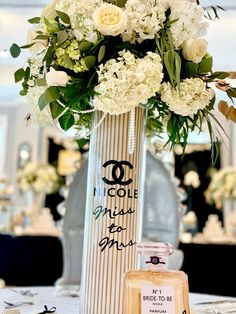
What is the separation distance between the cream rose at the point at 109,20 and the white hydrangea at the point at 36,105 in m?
0.21

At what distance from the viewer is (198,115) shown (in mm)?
1084

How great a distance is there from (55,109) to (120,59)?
0.21 metres

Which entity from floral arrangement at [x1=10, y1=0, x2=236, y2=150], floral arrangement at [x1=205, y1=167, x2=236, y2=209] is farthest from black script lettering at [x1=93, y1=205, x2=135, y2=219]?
floral arrangement at [x1=205, y1=167, x2=236, y2=209]

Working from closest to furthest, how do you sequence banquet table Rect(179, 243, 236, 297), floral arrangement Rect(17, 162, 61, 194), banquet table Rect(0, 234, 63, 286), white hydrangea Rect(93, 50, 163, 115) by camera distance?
white hydrangea Rect(93, 50, 163, 115) < banquet table Rect(179, 243, 236, 297) < banquet table Rect(0, 234, 63, 286) < floral arrangement Rect(17, 162, 61, 194)

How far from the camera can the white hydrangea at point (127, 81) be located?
3.00 ft

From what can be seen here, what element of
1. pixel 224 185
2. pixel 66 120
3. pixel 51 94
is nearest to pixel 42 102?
pixel 51 94

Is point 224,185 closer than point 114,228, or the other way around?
point 114,228

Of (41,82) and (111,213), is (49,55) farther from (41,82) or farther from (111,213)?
(111,213)

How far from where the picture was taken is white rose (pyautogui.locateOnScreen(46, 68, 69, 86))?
94 centimetres

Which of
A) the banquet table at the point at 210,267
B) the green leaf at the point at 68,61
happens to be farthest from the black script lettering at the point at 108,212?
the banquet table at the point at 210,267

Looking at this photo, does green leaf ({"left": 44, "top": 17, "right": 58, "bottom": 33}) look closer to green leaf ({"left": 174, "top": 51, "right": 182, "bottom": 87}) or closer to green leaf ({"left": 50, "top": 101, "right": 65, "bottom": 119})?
green leaf ({"left": 50, "top": 101, "right": 65, "bottom": 119})

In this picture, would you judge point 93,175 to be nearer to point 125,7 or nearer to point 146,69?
point 146,69

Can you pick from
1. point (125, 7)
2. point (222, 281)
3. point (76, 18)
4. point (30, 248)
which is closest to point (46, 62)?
point (76, 18)

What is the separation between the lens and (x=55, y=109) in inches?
40.4
